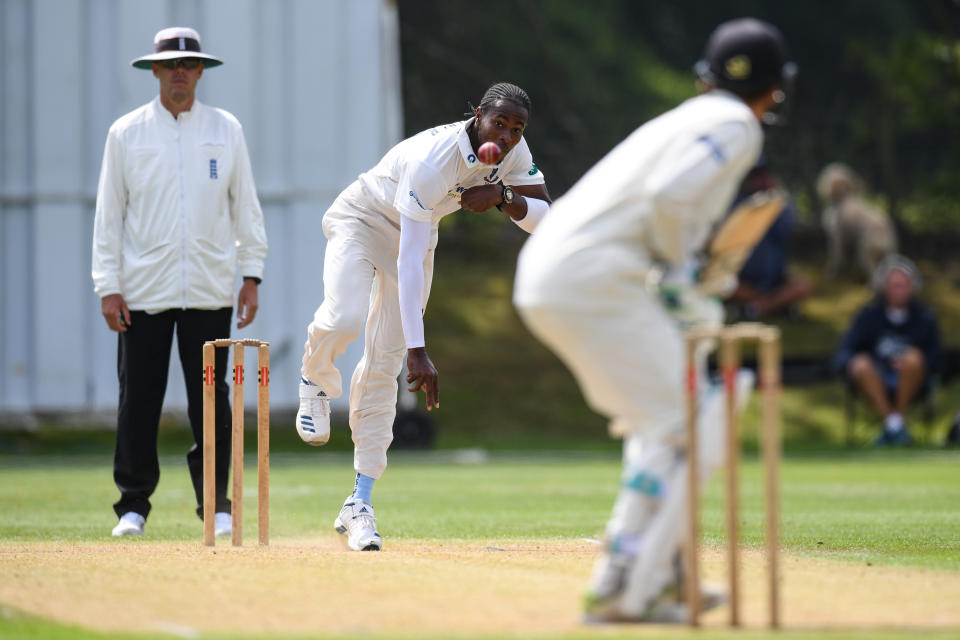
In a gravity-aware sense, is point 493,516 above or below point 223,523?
below

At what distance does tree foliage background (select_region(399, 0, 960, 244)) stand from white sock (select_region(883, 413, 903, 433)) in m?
8.31

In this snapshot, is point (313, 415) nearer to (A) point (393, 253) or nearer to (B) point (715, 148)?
(A) point (393, 253)

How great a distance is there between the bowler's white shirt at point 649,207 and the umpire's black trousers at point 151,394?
3.46 metres

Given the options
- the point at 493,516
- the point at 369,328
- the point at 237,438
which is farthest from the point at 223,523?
the point at 493,516

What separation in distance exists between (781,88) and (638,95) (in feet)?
69.4

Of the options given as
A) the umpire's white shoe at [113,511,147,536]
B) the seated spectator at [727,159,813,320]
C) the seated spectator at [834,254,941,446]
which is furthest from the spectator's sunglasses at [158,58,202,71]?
the seated spectator at [834,254,941,446]

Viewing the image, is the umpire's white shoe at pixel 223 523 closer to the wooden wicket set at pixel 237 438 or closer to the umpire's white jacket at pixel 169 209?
the wooden wicket set at pixel 237 438

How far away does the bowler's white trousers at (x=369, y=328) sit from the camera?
7.36 m

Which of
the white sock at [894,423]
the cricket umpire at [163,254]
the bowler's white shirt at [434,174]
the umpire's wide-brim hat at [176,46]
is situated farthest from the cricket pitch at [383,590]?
the white sock at [894,423]

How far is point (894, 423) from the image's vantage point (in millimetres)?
15797

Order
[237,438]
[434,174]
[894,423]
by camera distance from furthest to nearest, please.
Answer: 1. [894,423]
2. [434,174]
3. [237,438]

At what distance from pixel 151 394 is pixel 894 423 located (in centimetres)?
979

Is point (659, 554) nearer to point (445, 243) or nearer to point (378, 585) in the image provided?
point (378, 585)

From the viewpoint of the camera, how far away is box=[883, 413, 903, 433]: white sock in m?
15.8
